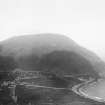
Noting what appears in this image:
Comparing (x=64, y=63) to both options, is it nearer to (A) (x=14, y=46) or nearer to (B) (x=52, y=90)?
(A) (x=14, y=46)

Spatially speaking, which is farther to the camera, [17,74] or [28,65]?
[28,65]

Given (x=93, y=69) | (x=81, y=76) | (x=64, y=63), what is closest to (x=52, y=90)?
(x=81, y=76)

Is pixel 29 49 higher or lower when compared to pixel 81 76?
higher

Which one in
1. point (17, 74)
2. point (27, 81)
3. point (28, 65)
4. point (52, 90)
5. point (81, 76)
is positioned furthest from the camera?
point (28, 65)

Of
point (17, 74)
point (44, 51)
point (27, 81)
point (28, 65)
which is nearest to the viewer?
point (27, 81)

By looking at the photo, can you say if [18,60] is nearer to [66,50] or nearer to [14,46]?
[14,46]

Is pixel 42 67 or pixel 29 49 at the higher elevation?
pixel 29 49

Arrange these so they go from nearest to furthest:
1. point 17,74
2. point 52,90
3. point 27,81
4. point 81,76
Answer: point 52,90, point 27,81, point 17,74, point 81,76

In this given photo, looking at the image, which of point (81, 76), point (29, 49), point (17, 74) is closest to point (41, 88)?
point (17, 74)

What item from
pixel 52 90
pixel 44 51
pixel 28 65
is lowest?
pixel 52 90
